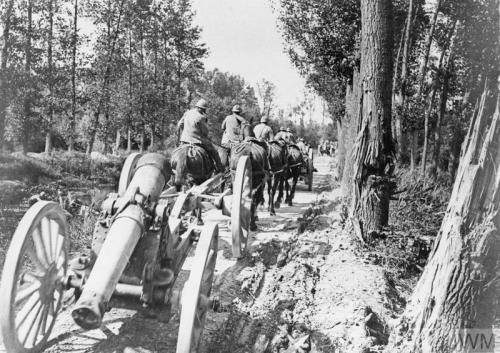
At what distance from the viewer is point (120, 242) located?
11.9 ft

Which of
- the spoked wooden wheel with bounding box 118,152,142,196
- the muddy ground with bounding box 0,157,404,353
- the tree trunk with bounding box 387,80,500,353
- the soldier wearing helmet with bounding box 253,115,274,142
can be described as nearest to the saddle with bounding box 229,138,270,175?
the soldier wearing helmet with bounding box 253,115,274,142

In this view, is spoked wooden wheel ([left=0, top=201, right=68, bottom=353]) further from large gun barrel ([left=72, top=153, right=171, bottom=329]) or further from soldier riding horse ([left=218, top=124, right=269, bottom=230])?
soldier riding horse ([left=218, top=124, right=269, bottom=230])

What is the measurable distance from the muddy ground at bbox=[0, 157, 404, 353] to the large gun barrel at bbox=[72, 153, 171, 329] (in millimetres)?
692

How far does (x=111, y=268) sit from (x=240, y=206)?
3488mm

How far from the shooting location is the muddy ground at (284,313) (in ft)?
14.1

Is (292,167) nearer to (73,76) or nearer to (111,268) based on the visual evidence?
(111,268)

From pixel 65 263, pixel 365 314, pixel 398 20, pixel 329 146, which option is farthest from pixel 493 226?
pixel 329 146

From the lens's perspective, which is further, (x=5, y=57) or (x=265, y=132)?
(x=5, y=57)

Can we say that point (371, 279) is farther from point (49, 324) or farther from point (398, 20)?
point (398, 20)

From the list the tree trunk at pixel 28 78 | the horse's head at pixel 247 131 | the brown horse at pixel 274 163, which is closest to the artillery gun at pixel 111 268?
the horse's head at pixel 247 131

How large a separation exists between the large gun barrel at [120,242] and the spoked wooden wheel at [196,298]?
53 centimetres


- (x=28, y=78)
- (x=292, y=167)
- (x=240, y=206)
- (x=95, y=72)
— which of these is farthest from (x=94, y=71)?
(x=240, y=206)

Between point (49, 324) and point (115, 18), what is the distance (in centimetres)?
Result: 2484

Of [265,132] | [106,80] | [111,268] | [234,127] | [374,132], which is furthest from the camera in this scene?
[106,80]
